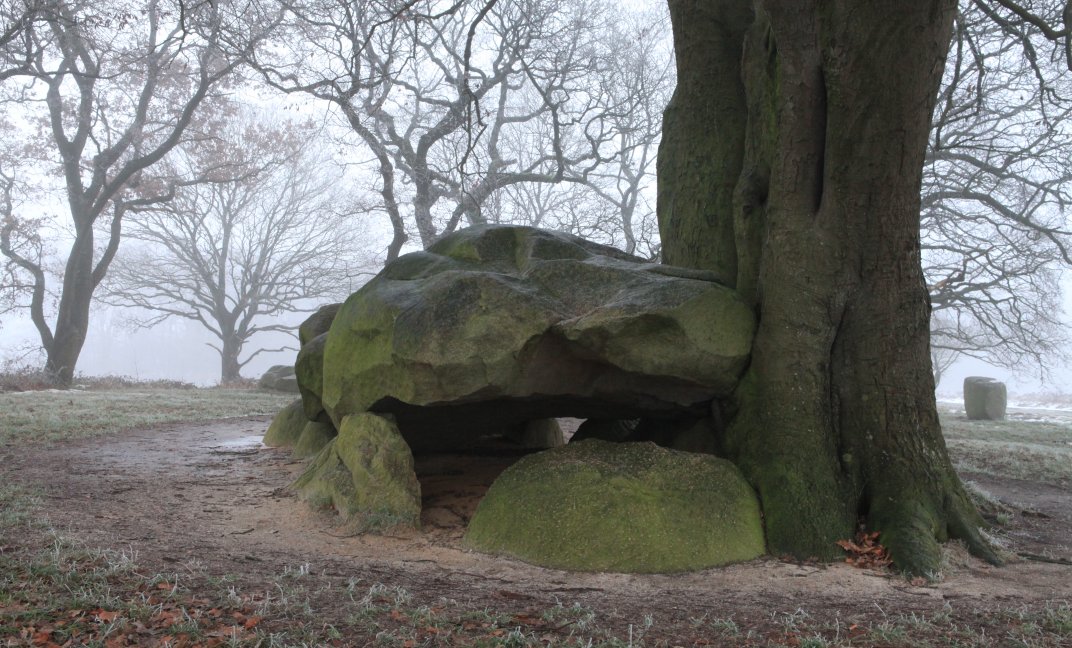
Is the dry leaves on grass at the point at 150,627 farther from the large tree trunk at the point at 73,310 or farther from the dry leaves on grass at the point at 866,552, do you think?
the large tree trunk at the point at 73,310

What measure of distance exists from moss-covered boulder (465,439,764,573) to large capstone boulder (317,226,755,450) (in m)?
0.54

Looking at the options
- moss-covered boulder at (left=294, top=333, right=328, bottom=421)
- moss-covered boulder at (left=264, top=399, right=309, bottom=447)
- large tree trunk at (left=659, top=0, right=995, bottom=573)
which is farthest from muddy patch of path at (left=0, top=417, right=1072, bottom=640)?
moss-covered boulder at (left=264, top=399, right=309, bottom=447)

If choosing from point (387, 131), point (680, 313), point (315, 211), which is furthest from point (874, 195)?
point (315, 211)

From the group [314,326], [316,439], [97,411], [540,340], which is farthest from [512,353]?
[97,411]

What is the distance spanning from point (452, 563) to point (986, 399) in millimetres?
19388

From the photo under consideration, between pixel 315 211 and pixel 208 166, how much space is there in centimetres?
619

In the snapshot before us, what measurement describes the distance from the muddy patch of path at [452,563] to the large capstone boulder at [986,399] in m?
14.4

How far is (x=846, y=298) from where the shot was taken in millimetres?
4656

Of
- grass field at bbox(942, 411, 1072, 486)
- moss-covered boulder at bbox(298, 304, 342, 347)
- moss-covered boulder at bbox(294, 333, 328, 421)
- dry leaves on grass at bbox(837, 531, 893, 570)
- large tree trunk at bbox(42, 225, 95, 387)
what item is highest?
large tree trunk at bbox(42, 225, 95, 387)

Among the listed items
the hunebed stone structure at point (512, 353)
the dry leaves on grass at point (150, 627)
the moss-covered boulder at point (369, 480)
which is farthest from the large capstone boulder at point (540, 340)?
the dry leaves on grass at point (150, 627)

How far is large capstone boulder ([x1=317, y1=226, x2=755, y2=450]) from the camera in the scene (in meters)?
4.54

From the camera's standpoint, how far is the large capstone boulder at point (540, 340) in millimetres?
4543

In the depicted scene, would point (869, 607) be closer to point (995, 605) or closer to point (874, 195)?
point (995, 605)

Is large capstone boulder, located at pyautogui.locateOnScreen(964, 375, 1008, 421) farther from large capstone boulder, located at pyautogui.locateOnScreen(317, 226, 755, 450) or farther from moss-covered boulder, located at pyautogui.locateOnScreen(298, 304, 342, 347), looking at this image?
moss-covered boulder, located at pyautogui.locateOnScreen(298, 304, 342, 347)
